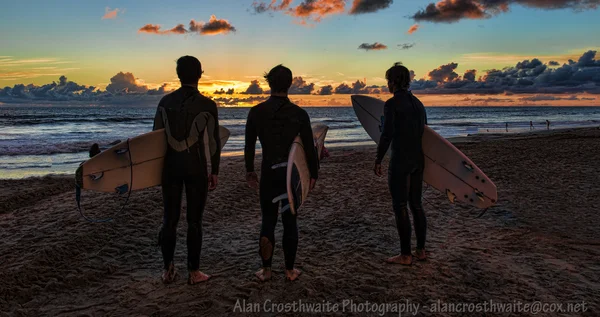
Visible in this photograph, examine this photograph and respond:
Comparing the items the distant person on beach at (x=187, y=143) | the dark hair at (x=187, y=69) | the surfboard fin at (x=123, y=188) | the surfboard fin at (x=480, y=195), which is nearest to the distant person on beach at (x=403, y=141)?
the surfboard fin at (x=480, y=195)

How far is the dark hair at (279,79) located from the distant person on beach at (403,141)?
1102mm

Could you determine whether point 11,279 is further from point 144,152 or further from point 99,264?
point 144,152

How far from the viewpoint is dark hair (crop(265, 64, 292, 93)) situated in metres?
3.45

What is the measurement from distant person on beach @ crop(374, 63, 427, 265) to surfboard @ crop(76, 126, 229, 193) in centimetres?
230

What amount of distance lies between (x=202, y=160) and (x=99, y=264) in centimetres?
207

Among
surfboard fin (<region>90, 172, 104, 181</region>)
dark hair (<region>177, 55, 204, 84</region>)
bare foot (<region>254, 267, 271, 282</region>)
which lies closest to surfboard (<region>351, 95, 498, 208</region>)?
bare foot (<region>254, 267, 271, 282</region>)

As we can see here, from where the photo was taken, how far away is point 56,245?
4910 millimetres

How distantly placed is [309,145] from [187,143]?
112 cm

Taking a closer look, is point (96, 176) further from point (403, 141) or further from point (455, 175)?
point (455, 175)

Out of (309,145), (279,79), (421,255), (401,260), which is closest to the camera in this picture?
(279,79)

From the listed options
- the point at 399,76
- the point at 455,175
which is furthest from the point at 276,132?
the point at 455,175

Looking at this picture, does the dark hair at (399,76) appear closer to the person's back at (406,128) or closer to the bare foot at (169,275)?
the person's back at (406,128)

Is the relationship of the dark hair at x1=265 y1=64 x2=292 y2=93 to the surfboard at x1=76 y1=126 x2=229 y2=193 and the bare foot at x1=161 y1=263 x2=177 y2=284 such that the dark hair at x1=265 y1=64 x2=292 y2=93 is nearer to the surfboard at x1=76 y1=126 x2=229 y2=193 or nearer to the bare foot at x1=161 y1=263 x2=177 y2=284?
the surfboard at x1=76 y1=126 x2=229 y2=193

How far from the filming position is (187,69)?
350 cm
